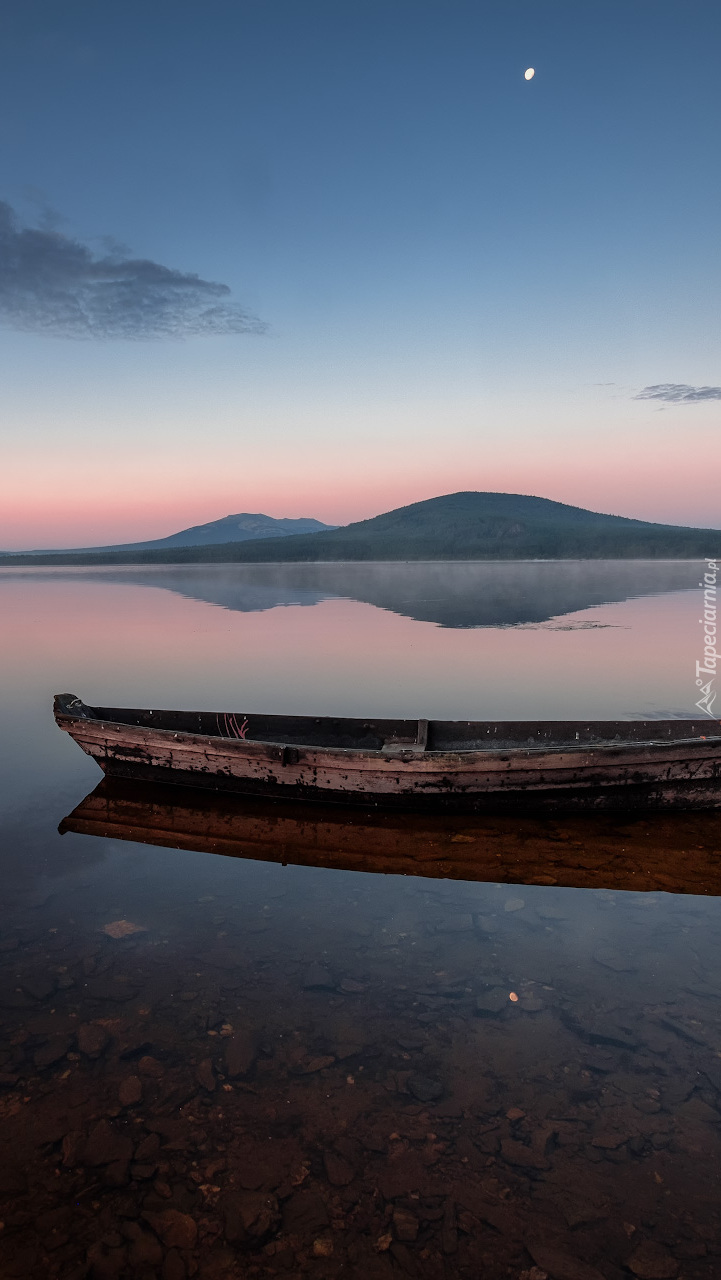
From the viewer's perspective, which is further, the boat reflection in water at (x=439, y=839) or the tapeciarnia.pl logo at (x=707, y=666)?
the tapeciarnia.pl logo at (x=707, y=666)

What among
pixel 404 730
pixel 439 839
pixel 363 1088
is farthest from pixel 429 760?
pixel 363 1088

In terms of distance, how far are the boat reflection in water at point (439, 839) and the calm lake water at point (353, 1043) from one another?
0.05m

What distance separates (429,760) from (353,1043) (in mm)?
5115

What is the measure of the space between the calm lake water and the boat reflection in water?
0.17 ft

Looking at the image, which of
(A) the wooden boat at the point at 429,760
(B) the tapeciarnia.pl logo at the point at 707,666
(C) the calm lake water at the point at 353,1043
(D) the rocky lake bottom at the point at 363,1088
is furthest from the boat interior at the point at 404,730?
(B) the tapeciarnia.pl logo at the point at 707,666

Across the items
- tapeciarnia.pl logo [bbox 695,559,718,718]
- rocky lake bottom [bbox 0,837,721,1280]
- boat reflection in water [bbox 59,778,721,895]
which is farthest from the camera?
tapeciarnia.pl logo [bbox 695,559,718,718]

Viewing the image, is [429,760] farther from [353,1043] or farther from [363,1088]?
[363,1088]

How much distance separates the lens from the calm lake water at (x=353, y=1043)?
4309 millimetres

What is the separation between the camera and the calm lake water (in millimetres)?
4309

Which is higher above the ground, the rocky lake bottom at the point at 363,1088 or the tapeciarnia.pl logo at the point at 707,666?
the tapeciarnia.pl logo at the point at 707,666

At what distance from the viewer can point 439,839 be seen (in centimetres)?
1038

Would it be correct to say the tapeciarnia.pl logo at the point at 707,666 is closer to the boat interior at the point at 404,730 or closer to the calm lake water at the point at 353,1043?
the boat interior at the point at 404,730

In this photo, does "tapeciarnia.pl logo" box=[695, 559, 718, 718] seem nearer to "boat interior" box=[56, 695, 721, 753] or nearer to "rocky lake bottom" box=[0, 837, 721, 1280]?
"boat interior" box=[56, 695, 721, 753]

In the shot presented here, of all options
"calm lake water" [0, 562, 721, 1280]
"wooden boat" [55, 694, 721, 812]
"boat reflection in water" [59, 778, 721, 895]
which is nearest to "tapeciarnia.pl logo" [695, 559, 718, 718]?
"wooden boat" [55, 694, 721, 812]
